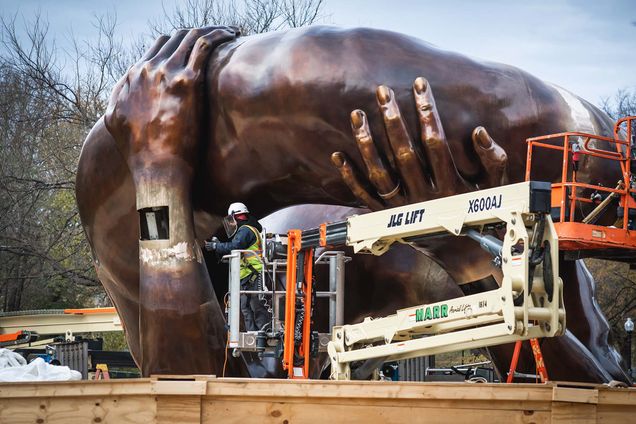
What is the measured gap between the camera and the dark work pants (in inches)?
453

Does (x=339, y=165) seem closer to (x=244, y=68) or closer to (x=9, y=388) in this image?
(x=244, y=68)

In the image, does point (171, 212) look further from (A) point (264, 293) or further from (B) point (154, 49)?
(B) point (154, 49)

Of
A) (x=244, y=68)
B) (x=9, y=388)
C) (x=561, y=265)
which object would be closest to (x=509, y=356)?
(x=561, y=265)

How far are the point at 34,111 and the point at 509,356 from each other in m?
23.0

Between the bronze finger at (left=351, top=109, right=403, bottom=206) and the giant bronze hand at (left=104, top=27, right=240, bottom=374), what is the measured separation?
2.09 meters

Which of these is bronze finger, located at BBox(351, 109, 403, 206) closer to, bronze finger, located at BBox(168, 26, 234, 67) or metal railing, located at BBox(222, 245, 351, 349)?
metal railing, located at BBox(222, 245, 351, 349)

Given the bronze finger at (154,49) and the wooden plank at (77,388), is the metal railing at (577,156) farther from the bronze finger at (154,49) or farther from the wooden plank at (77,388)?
the wooden plank at (77,388)

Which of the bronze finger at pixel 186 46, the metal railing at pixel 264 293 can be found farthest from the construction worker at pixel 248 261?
the bronze finger at pixel 186 46

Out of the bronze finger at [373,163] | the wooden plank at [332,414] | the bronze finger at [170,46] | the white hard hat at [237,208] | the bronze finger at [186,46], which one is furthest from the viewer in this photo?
the bronze finger at [170,46]

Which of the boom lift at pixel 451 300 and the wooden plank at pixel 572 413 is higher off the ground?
the boom lift at pixel 451 300

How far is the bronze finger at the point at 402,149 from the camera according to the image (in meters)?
10.5

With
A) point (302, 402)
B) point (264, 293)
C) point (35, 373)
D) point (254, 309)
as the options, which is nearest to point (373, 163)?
point (264, 293)

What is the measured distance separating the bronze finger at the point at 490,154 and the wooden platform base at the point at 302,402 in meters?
4.34

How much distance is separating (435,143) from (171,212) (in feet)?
10.7
